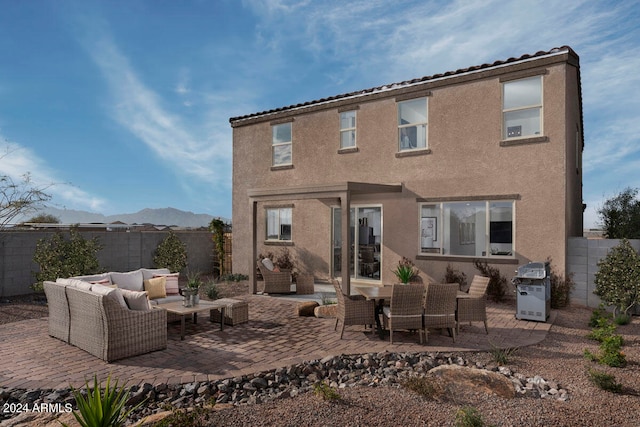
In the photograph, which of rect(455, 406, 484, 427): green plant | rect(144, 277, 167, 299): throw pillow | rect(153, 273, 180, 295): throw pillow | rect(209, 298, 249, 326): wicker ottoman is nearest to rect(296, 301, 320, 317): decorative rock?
rect(209, 298, 249, 326): wicker ottoman

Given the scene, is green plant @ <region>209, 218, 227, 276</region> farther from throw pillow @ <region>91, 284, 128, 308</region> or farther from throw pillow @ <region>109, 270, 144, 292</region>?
throw pillow @ <region>91, 284, 128, 308</region>

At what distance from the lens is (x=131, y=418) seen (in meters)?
4.29

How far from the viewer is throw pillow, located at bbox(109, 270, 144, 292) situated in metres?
8.15

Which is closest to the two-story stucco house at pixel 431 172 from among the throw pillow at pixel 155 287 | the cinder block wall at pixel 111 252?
the throw pillow at pixel 155 287

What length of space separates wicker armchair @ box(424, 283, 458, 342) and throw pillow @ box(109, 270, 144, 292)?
19.9 feet

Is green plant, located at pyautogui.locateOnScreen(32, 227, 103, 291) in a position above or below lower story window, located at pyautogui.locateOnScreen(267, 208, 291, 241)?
below

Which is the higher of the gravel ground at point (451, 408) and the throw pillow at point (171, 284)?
the throw pillow at point (171, 284)

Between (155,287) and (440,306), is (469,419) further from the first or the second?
(155,287)

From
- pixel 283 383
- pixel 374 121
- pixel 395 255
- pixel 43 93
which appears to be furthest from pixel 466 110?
pixel 43 93

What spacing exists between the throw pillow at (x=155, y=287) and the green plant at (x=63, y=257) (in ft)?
15.6

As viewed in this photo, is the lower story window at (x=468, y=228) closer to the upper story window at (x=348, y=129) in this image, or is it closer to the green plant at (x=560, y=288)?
the green plant at (x=560, y=288)

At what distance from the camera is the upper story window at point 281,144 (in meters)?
14.9

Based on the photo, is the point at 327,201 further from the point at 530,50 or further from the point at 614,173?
the point at 614,173

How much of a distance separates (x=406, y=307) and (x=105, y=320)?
4.76 m
